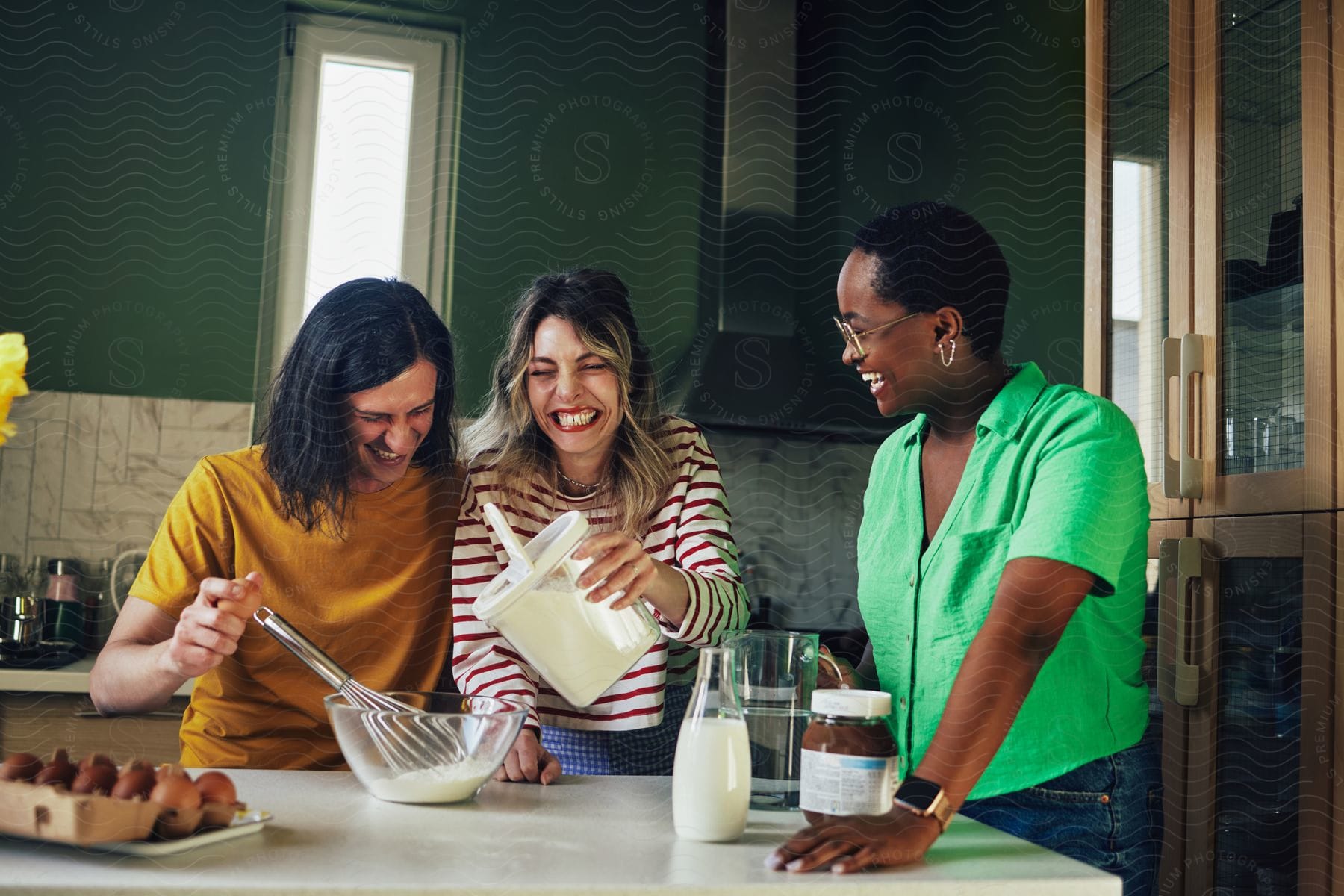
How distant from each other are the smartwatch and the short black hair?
364 mm

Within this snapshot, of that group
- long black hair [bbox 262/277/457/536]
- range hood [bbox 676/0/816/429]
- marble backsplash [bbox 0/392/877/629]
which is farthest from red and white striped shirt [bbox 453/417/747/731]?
marble backsplash [bbox 0/392/877/629]

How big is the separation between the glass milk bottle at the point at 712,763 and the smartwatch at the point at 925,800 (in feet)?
0.28

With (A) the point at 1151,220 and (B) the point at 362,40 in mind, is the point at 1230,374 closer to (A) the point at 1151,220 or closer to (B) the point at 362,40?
(A) the point at 1151,220

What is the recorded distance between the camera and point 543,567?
2.16 feet

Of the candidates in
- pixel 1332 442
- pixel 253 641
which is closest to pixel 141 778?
pixel 253 641

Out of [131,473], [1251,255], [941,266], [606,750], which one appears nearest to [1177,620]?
[1251,255]

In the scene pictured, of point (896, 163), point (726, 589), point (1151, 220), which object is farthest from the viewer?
point (896, 163)

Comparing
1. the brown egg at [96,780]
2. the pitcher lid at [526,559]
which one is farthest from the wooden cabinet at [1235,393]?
the brown egg at [96,780]

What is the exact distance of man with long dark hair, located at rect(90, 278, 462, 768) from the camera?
871 mm

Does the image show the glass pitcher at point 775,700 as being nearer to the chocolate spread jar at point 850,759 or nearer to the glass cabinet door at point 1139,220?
the chocolate spread jar at point 850,759

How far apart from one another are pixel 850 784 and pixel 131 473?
5.45 feet

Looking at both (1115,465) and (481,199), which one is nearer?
(1115,465)

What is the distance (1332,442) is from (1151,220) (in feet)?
1.11

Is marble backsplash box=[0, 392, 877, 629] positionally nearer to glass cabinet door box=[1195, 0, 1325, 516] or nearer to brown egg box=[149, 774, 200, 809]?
glass cabinet door box=[1195, 0, 1325, 516]
